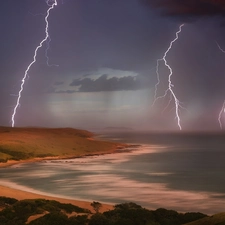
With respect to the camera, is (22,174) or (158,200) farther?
(22,174)

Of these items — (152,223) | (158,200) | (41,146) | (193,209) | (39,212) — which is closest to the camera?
(152,223)

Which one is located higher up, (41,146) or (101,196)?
(41,146)

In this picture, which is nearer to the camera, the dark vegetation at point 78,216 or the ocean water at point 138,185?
the dark vegetation at point 78,216

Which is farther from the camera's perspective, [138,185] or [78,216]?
[138,185]

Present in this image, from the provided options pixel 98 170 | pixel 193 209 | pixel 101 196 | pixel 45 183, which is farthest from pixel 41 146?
pixel 193 209

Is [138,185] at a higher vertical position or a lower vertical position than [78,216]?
higher

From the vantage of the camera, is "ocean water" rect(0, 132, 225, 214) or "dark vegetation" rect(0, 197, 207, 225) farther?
"ocean water" rect(0, 132, 225, 214)

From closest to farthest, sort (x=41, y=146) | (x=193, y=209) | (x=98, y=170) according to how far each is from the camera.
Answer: (x=193, y=209) < (x=98, y=170) < (x=41, y=146)

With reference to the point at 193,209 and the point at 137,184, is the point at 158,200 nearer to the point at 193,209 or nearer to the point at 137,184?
the point at 193,209
